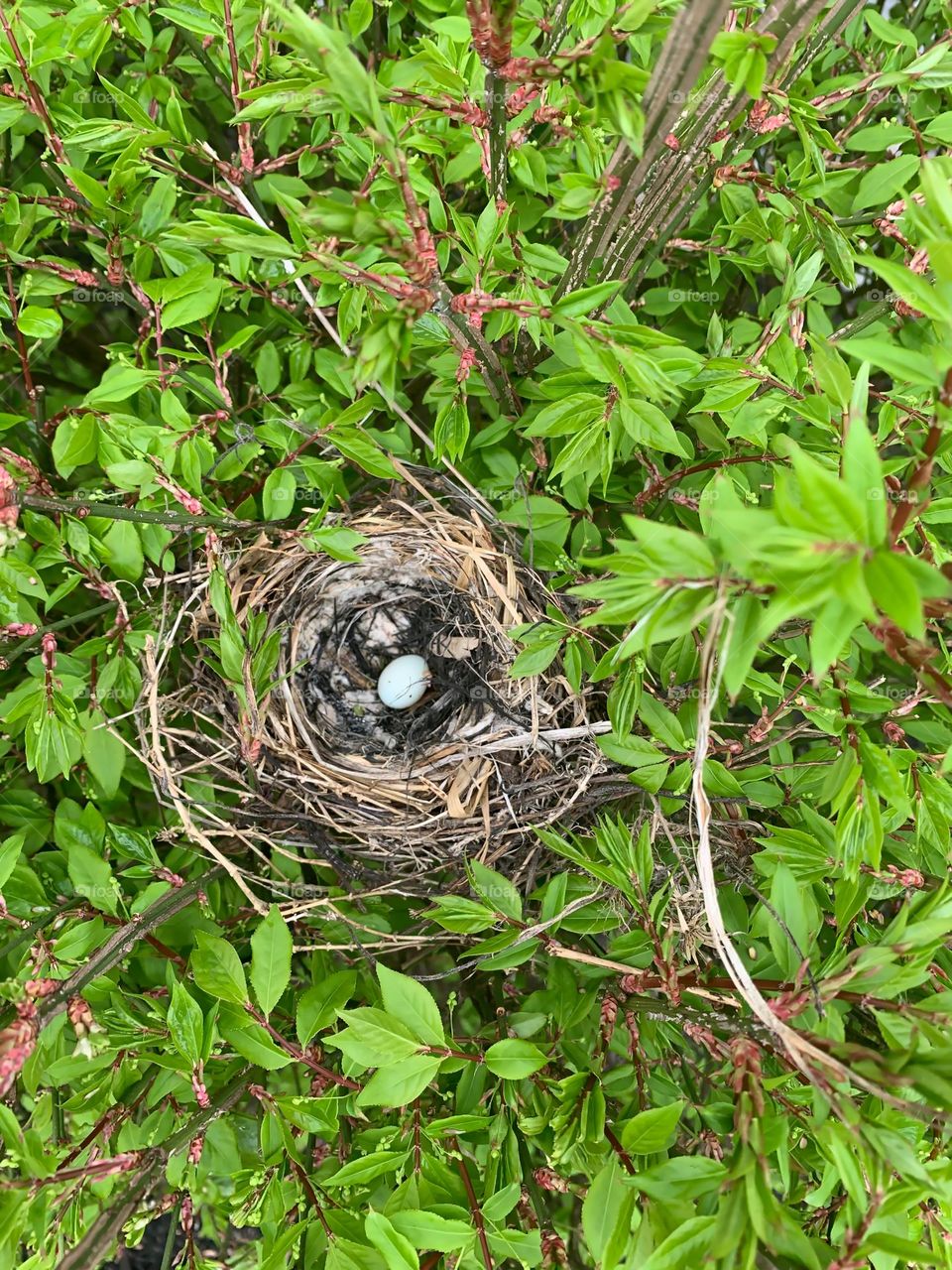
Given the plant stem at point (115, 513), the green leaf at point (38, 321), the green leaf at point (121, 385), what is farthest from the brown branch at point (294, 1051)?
the green leaf at point (38, 321)

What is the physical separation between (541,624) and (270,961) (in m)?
0.46

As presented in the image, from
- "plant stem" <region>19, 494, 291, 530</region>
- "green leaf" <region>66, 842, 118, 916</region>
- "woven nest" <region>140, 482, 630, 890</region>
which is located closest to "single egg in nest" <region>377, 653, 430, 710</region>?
"woven nest" <region>140, 482, 630, 890</region>

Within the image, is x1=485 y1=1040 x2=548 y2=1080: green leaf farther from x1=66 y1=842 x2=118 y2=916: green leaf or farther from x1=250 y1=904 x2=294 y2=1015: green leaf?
x1=66 y1=842 x2=118 y2=916: green leaf

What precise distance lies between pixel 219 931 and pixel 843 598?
897 mm

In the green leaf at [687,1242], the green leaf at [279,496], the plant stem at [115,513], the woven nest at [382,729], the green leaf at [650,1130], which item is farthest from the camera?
the woven nest at [382,729]

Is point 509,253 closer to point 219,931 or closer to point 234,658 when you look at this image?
point 234,658

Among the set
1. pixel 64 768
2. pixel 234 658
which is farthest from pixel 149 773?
pixel 234 658

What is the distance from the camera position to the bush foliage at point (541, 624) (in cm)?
64

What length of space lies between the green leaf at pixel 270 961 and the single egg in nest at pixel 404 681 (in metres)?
0.55

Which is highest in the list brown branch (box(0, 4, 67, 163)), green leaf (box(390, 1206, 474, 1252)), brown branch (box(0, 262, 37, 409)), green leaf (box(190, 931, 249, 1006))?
brown branch (box(0, 4, 67, 163))

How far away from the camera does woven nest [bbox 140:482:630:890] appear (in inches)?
46.1

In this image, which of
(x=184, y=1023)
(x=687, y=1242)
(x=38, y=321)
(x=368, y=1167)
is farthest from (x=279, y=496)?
(x=687, y=1242)

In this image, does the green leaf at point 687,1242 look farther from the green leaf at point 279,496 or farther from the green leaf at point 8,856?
the green leaf at point 279,496

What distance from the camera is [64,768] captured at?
99 centimetres
